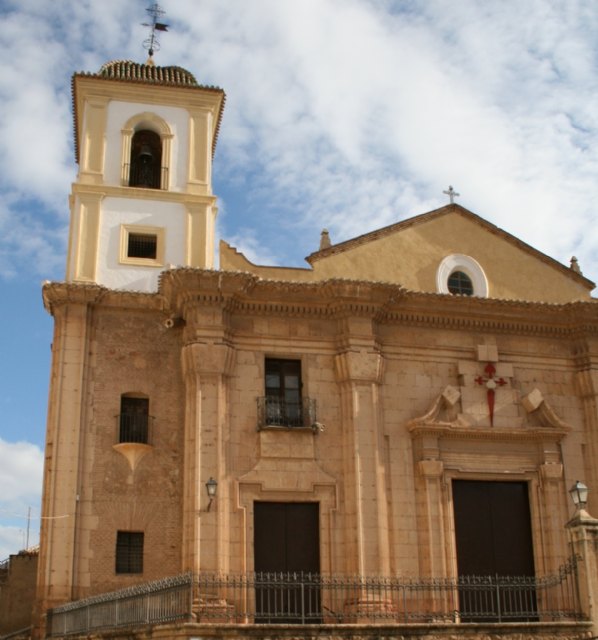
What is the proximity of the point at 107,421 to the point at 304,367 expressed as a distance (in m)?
4.43

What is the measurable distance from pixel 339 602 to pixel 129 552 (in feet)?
14.6

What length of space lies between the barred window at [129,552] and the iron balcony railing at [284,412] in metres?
3.51

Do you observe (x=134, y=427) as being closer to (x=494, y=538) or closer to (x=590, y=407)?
(x=494, y=538)

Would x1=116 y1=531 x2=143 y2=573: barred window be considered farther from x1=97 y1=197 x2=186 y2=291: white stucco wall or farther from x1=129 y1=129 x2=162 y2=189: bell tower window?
x1=129 y1=129 x2=162 y2=189: bell tower window

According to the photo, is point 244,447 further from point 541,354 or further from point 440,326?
point 541,354

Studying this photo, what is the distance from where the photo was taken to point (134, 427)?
69.4 feet

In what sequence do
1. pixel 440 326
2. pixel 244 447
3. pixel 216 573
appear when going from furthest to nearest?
pixel 440 326 → pixel 244 447 → pixel 216 573

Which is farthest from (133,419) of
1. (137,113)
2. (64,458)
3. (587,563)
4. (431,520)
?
(587,563)

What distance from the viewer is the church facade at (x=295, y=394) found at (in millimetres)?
20312

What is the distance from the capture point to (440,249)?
78.0 feet

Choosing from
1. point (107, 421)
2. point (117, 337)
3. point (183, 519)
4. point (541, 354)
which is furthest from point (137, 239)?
point (541, 354)

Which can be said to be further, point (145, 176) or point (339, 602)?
point (145, 176)

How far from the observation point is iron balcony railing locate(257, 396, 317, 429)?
2114 cm

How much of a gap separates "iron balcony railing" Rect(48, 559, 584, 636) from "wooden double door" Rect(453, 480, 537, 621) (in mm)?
80
